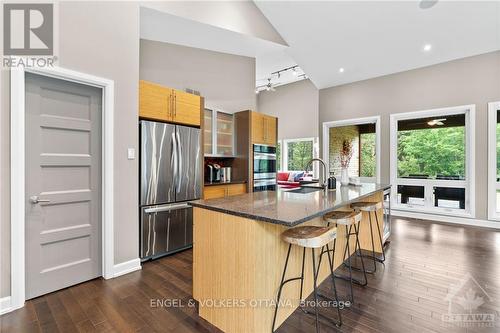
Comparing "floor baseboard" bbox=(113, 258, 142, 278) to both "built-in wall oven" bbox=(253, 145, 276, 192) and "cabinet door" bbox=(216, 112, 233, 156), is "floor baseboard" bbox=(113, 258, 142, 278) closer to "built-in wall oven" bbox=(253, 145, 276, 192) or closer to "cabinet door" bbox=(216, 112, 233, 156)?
"cabinet door" bbox=(216, 112, 233, 156)

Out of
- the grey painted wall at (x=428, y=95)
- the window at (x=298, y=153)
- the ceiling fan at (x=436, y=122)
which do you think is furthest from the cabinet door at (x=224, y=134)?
the ceiling fan at (x=436, y=122)

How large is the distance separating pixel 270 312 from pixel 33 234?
7.33 ft

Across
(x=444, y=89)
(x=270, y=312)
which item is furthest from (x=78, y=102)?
(x=444, y=89)

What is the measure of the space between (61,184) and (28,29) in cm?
142

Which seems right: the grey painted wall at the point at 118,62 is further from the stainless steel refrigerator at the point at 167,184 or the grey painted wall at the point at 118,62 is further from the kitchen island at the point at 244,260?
the kitchen island at the point at 244,260

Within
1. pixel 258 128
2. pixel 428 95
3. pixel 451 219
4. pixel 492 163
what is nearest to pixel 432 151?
pixel 492 163

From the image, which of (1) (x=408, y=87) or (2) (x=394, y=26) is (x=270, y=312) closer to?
(2) (x=394, y=26)

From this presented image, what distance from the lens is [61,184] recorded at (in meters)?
2.39

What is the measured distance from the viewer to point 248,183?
15.5 ft

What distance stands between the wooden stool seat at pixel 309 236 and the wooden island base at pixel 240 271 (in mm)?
85

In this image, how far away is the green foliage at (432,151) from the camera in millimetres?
5008

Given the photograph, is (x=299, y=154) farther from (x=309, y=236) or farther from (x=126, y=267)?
(x=309, y=236)

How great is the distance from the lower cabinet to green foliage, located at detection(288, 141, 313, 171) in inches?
187

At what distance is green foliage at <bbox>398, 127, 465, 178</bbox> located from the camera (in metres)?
5.01
